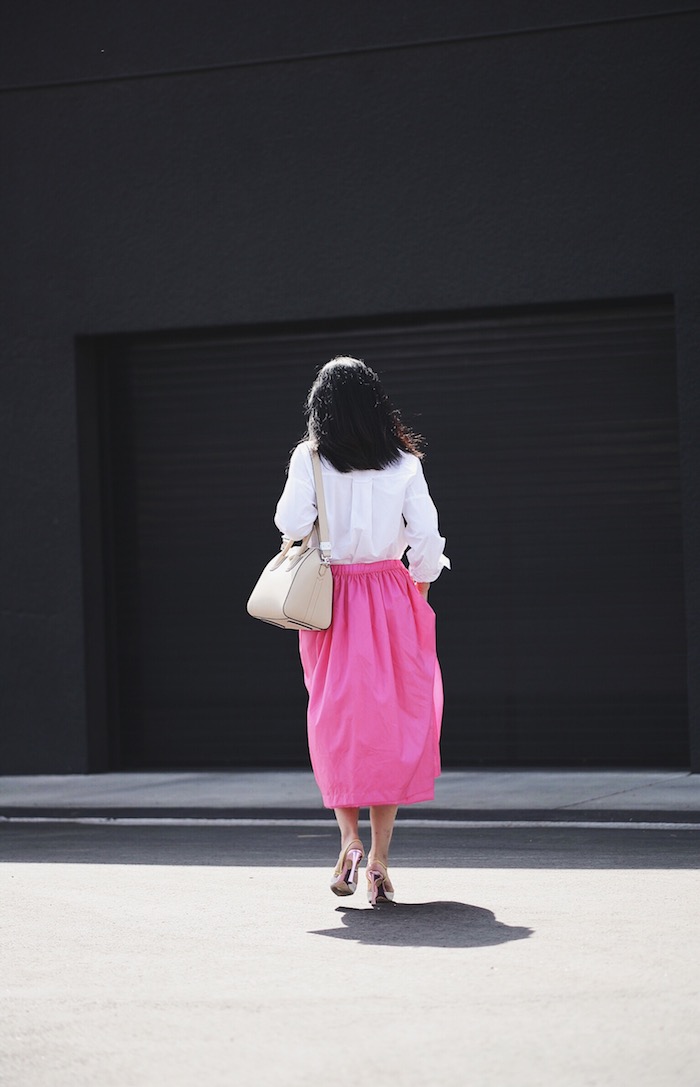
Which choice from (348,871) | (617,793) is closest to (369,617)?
(348,871)

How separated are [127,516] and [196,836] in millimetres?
4122

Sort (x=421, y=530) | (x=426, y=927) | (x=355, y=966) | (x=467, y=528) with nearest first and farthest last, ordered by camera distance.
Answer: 1. (x=355, y=966)
2. (x=426, y=927)
3. (x=421, y=530)
4. (x=467, y=528)

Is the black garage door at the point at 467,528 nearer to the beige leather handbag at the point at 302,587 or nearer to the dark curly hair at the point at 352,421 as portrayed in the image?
the dark curly hair at the point at 352,421

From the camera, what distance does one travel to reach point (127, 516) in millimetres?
12320

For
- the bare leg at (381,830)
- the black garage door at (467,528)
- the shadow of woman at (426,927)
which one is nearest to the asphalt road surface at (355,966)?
the shadow of woman at (426,927)

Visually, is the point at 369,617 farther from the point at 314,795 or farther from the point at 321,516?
the point at 314,795

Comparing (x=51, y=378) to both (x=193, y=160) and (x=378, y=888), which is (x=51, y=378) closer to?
(x=193, y=160)

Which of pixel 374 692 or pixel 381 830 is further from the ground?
pixel 374 692

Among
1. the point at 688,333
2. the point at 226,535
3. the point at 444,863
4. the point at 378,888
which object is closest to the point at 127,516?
the point at 226,535

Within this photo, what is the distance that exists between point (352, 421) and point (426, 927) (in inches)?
74.3

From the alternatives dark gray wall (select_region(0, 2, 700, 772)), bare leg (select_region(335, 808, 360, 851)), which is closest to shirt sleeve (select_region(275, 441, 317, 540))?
bare leg (select_region(335, 808, 360, 851))

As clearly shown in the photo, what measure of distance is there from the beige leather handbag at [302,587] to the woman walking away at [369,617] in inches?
2.6

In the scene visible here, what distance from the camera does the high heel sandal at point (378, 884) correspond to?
629 cm

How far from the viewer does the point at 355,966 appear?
5195 millimetres
